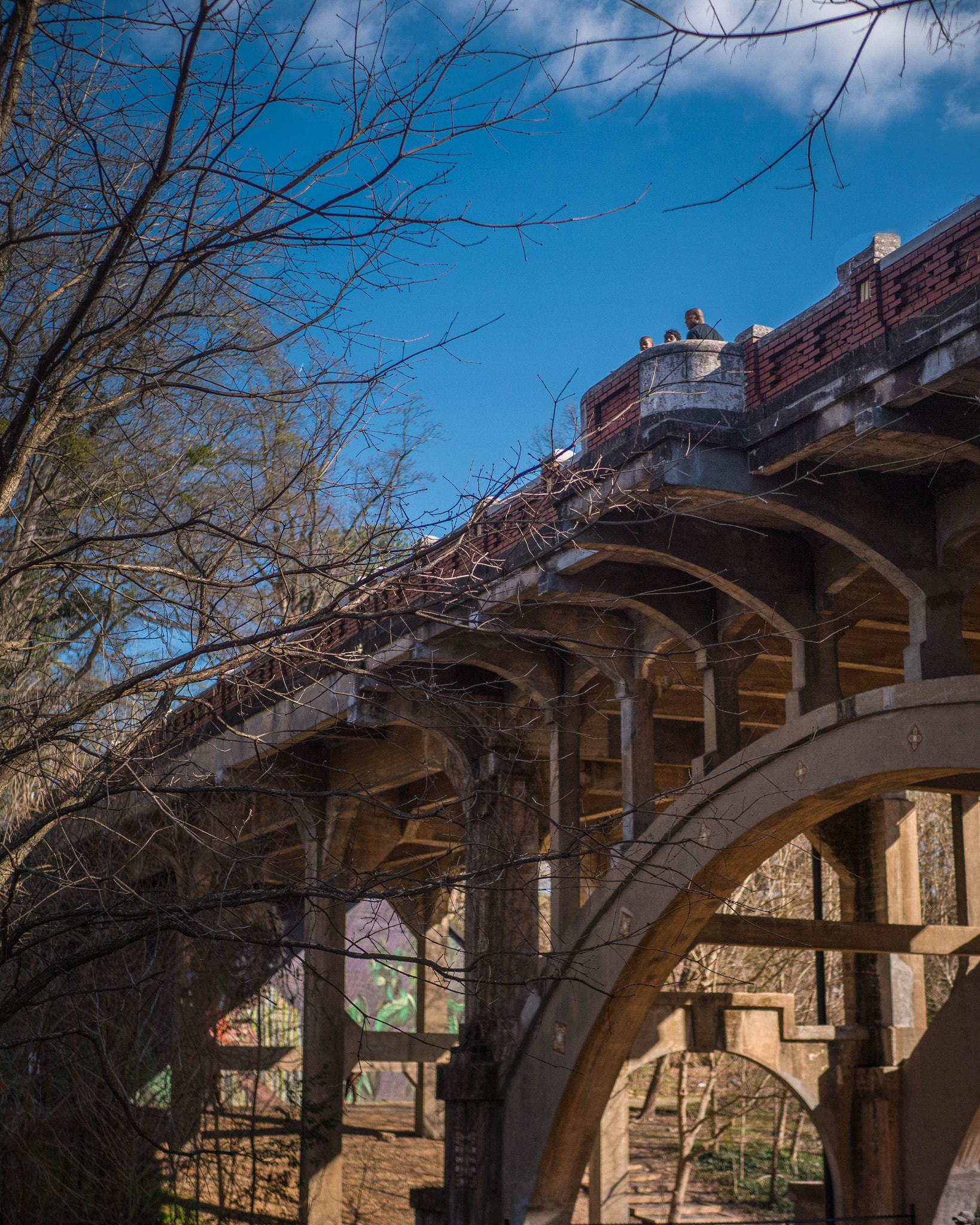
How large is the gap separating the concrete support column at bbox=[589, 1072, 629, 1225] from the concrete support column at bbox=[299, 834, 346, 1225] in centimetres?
379

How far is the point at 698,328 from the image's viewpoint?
909cm

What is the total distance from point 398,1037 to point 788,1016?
32.9 feet

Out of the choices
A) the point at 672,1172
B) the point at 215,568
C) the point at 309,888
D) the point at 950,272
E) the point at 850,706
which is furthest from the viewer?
the point at 672,1172

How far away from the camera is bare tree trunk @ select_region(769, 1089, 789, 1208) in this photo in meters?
24.1

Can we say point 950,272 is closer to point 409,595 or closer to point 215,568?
point 409,595

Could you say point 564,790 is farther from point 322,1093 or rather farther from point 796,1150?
point 796,1150

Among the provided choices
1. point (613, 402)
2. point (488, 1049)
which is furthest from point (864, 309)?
point (488, 1049)

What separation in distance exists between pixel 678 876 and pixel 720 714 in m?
1.39

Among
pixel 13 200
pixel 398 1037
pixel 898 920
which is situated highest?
pixel 13 200

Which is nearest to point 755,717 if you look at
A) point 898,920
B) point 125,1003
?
point 898,920

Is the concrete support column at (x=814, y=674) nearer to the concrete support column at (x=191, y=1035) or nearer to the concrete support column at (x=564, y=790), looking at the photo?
the concrete support column at (x=564, y=790)

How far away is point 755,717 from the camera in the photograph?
575 inches

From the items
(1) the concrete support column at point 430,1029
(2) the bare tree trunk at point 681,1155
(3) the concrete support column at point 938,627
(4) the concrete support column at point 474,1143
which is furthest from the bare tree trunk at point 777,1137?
(3) the concrete support column at point 938,627

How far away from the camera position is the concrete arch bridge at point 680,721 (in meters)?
7.01
